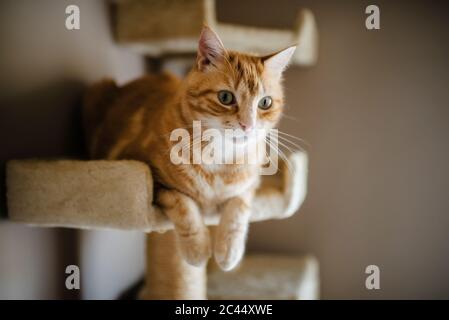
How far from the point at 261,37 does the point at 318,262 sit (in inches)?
47.6

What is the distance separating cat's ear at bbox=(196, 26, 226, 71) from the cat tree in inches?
12.8

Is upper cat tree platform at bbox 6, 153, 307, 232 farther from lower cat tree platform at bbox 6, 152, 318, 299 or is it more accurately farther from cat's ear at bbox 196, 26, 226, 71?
cat's ear at bbox 196, 26, 226, 71

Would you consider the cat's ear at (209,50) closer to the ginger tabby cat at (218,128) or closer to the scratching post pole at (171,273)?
the ginger tabby cat at (218,128)

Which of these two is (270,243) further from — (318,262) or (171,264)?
(171,264)

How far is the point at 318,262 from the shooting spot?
90.2 inches

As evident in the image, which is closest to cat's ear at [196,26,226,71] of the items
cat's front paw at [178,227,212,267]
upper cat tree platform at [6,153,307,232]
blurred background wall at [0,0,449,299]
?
upper cat tree platform at [6,153,307,232]

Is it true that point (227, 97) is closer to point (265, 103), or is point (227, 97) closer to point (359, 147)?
point (265, 103)

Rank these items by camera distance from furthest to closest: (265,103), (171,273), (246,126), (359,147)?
(359,147) → (171,273) → (265,103) → (246,126)

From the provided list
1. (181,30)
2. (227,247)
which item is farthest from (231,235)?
(181,30)

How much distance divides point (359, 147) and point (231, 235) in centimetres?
123

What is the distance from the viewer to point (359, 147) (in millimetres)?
2172

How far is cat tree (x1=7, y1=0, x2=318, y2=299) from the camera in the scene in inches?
45.0

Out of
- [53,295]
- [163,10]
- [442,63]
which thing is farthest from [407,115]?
[53,295]

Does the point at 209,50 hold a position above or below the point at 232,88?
above
